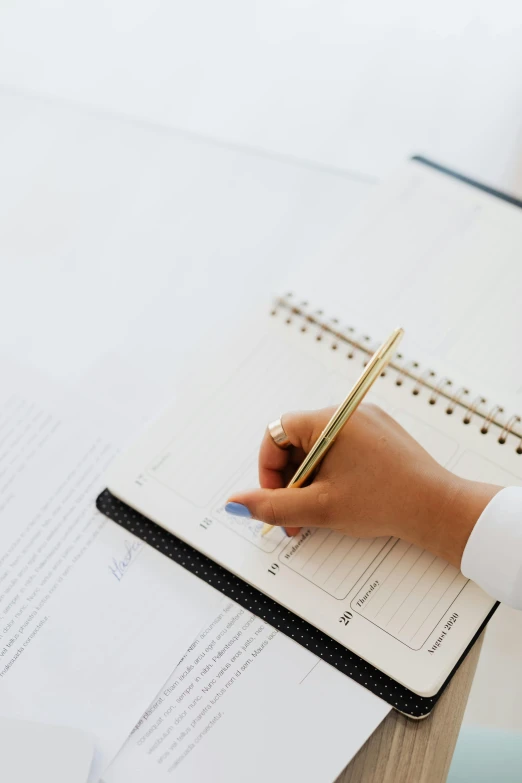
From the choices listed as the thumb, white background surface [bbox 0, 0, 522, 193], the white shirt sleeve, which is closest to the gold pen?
the thumb

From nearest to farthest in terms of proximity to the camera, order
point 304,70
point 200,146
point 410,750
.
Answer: point 410,750 < point 200,146 < point 304,70

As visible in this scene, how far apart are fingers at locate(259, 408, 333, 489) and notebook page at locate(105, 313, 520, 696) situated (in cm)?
3

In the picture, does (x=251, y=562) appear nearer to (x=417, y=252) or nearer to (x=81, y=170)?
(x=417, y=252)

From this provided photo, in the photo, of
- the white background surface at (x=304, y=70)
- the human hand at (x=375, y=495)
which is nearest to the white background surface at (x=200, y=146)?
the white background surface at (x=304, y=70)

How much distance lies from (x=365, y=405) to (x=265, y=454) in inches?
3.8

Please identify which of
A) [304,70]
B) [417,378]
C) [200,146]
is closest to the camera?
[417,378]

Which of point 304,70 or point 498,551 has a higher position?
point 304,70

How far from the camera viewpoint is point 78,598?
629mm

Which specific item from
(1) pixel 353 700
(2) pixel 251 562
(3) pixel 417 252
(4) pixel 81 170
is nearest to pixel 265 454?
(2) pixel 251 562

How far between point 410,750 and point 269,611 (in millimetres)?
144

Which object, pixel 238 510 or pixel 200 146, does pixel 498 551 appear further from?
pixel 200 146

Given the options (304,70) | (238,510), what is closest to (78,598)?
(238,510)

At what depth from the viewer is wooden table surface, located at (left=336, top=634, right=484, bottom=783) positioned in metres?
0.57

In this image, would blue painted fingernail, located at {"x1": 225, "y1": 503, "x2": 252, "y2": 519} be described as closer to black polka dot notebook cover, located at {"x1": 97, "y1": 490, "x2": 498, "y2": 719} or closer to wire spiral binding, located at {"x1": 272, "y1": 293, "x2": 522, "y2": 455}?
black polka dot notebook cover, located at {"x1": 97, "y1": 490, "x2": 498, "y2": 719}
